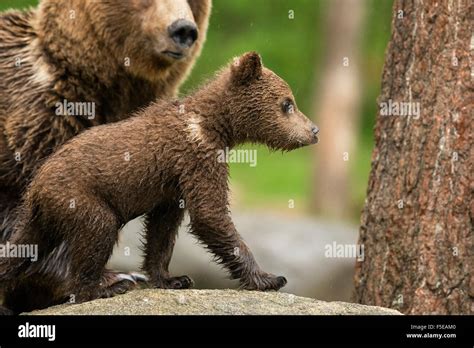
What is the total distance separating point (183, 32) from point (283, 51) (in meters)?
13.5

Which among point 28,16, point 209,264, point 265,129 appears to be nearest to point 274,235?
point 209,264

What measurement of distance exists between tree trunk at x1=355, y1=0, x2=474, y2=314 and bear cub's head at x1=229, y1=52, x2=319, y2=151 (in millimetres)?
889

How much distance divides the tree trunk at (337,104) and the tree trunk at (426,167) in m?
10.6

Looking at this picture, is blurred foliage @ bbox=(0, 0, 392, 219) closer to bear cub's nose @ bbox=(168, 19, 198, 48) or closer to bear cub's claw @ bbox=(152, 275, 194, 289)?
bear cub's nose @ bbox=(168, 19, 198, 48)

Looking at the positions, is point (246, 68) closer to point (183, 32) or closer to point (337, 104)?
point (183, 32)

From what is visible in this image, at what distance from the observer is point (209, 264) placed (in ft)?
37.7

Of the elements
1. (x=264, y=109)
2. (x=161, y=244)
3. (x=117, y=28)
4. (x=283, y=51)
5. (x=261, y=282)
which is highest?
(x=283, y=51)

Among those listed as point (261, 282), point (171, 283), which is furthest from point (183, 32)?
point (261, 282)

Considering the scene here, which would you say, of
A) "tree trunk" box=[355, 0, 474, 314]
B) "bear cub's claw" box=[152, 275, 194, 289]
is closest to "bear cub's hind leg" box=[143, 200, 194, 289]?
"bear cub's claw" box=[152, 275, 194, 289]

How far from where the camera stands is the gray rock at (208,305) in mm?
5508

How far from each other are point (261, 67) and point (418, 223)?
4.86 feet

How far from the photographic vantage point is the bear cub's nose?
643 cm

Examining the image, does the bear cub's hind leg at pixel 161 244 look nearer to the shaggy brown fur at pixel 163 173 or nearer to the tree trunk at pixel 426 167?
the shaggy brown fur at pixel 163 173

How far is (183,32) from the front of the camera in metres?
6.47
